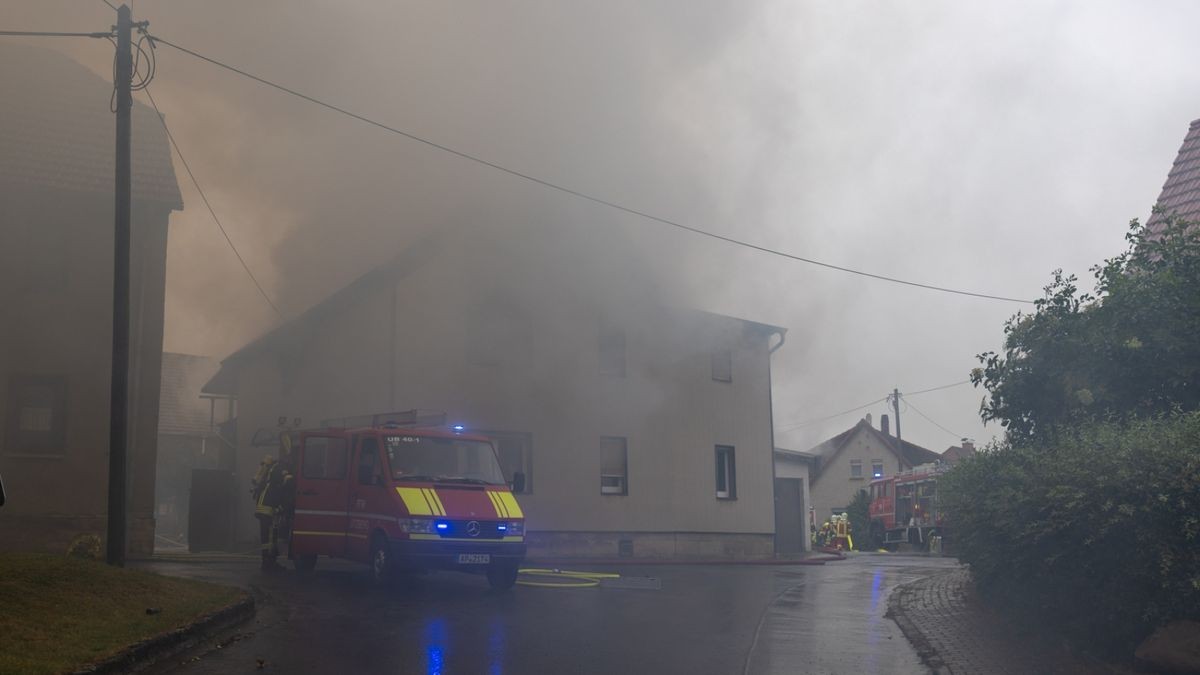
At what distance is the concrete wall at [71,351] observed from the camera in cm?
1806

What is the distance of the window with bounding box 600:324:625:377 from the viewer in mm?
24406

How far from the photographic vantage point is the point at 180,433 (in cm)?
4391

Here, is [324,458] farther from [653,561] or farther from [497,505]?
[653,561]

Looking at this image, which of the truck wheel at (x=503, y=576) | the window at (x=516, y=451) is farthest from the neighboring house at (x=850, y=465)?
the truck wheel at (x=503, y=576)

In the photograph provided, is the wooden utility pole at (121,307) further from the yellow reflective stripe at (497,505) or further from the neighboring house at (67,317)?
the neighboring house at (67,317)

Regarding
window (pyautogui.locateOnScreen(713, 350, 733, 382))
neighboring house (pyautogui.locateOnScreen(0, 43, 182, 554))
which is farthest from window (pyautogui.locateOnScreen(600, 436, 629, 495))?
neighboring house (pyautogui.locateOnScreen(0, 43, 182, 554))

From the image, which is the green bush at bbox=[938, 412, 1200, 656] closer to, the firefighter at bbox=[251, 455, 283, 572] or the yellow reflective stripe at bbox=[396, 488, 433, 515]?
the yellow reflective stripe at bbox=[396, 488, 433, 515]

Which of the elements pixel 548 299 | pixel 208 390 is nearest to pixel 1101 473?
pixel 548 299

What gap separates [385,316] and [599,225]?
483cm

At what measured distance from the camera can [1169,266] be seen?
39.1 ft

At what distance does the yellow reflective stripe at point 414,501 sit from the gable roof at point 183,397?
34.1 metres

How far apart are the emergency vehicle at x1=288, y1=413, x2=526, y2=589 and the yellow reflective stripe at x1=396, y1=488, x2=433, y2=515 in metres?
0.01

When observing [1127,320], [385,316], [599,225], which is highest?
[599,225]

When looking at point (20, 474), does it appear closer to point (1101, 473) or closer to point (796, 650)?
point (796, 650)
